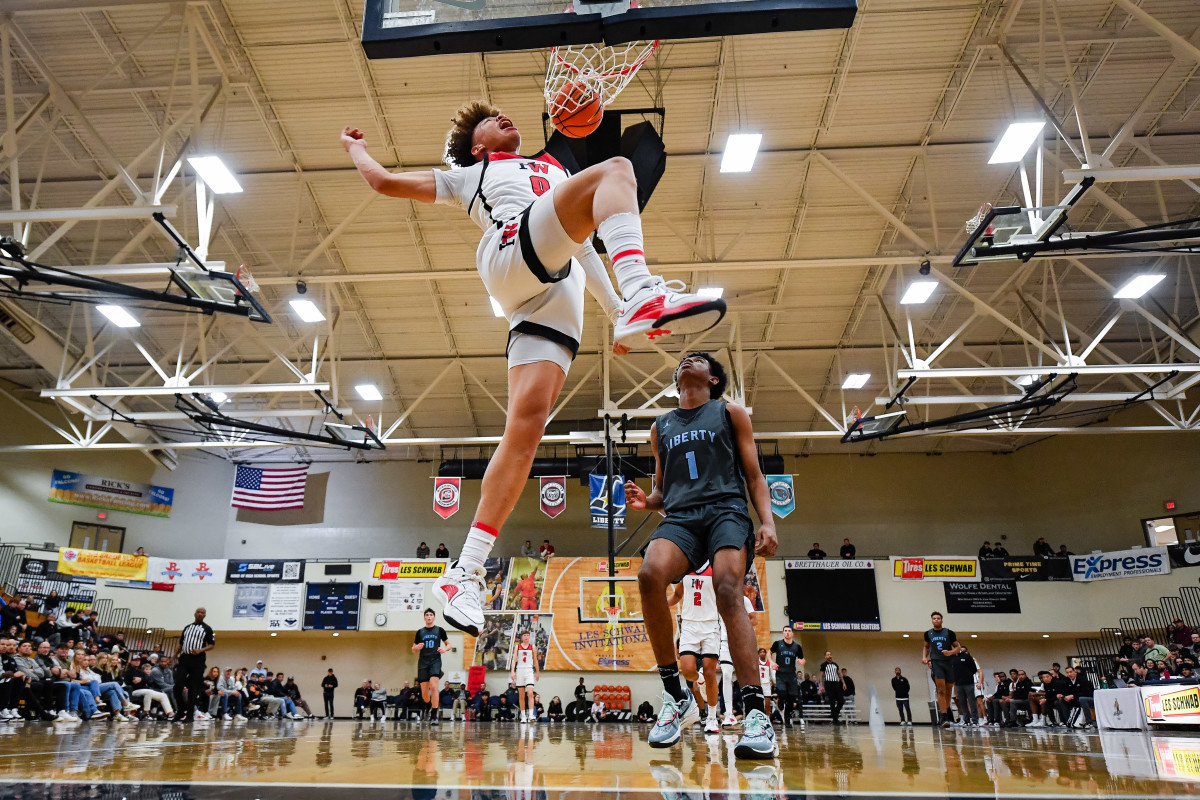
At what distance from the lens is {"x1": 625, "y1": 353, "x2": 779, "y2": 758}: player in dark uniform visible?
124 inches

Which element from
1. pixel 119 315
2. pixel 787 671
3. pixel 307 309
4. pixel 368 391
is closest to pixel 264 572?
pixel 368 391

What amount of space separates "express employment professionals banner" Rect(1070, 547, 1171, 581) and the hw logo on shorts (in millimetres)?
21259

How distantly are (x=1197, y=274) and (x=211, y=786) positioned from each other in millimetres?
19874

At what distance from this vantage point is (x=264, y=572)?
71.5 feet

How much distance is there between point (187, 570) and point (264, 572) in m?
2.07

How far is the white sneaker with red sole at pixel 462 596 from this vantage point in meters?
2.38

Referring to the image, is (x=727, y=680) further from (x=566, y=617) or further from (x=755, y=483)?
(x=566, y=617)

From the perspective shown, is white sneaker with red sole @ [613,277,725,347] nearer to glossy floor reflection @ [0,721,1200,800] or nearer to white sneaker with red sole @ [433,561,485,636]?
white sneaker with red sole @ [433,561,485,636]

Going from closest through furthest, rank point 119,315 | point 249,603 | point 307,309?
point 307,309, point 119,315, point 249,603

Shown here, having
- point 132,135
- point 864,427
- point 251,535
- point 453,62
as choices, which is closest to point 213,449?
point 251,535

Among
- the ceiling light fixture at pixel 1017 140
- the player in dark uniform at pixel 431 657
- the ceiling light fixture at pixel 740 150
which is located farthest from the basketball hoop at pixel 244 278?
the ceiling light fixture at pixel 1017 140

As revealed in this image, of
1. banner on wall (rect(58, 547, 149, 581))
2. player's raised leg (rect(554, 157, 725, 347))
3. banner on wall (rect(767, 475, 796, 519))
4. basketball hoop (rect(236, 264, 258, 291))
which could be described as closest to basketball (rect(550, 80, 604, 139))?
player's raised leg (rect(554, 157, 725, 347))

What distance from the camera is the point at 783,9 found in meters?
3.29

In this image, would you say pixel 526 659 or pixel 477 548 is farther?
pixel 526 659
